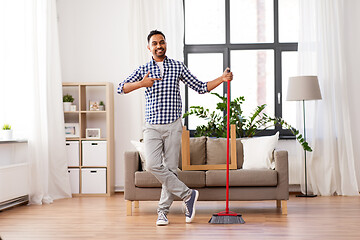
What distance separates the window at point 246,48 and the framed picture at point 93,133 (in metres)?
1.12

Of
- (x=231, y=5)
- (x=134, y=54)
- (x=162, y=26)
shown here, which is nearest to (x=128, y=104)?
(x=134, y=54)

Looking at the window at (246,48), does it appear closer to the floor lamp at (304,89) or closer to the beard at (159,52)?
the floor lamp at (304,89)

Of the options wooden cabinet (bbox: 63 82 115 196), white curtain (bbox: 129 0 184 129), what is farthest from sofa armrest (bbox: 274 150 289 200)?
wooden cabinet (bbox: 63 82 115 196)

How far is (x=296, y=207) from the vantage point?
4.90m

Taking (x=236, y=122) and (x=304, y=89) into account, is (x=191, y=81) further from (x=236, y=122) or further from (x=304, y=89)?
(x=304, y=89)

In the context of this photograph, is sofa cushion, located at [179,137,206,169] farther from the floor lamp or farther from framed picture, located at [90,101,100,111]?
framed picture, located at [90,101,100,111]

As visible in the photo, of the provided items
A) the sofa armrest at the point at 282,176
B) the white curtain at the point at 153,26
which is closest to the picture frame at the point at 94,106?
the white curtain at the point at 153,26

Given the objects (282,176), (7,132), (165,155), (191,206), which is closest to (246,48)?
(282,176)

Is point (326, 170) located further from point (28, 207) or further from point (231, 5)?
point (28, 207)

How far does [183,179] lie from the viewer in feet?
14.5

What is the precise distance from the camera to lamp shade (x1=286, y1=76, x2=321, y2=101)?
5.63m

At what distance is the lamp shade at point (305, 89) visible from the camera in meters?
5.63

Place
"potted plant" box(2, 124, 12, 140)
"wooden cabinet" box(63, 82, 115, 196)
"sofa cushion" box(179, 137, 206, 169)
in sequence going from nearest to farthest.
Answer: "sofa cushion" box(179, 137, 206, 169) → "potted plant" box(2, 124, 12, 140) → "wooden cabinet" box(63, 82, 115, 196)

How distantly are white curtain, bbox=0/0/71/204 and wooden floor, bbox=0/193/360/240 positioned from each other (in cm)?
46
